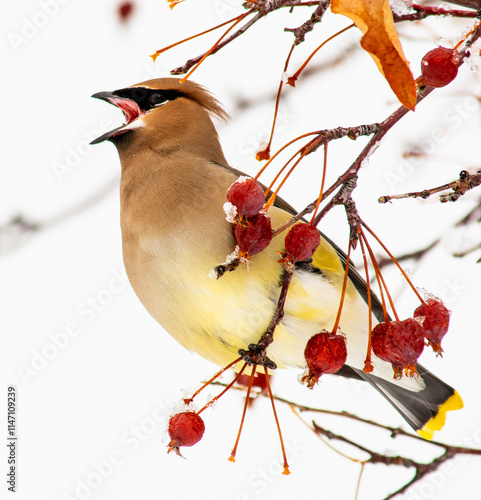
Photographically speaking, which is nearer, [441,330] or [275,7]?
[275,7]

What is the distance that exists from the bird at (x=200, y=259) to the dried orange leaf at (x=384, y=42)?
3.05 feet

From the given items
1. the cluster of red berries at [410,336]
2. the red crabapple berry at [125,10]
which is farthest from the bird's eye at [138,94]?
the cluster of red berries at [410,336]

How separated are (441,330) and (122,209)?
1.41 meters

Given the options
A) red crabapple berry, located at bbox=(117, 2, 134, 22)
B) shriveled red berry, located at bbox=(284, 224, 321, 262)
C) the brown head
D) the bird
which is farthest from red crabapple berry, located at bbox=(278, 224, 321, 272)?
red crabapple berry, located at bbox=(117, 2, 134, 22)

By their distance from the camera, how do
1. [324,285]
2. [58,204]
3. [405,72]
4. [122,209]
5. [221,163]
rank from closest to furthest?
[405,72] < [324,285] < [122,209] < [221,163] < [58,204]

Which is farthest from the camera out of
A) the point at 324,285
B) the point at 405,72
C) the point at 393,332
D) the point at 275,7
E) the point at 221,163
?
the point at 221,163

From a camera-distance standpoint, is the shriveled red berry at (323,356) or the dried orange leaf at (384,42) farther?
the shriveled red berry at (323,356)

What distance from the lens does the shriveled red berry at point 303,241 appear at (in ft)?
5.20

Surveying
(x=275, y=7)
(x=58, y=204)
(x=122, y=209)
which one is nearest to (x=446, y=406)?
(x=122, y=209)

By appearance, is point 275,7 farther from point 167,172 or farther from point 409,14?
point 167,172

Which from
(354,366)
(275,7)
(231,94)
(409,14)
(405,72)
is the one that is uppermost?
(231,94)

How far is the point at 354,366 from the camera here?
2.97m

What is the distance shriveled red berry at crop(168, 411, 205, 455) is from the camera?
1.85 meters

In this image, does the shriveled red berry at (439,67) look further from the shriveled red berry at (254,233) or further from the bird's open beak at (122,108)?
the bird's open beak at (122,108)
